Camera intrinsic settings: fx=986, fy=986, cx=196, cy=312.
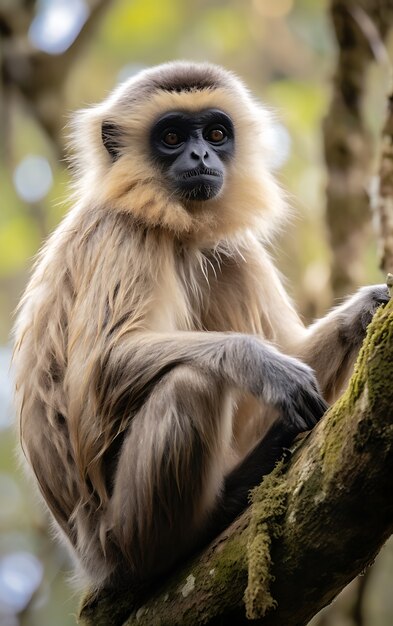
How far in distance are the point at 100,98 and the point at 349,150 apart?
5.72 metres

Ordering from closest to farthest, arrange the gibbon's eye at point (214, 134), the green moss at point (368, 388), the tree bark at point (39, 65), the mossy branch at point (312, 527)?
the green moss at point (368, 388)
the mossy branch at point (312, 527)
the gibbon's eye at point (214, 134)
the tree bark at point (39, 65)

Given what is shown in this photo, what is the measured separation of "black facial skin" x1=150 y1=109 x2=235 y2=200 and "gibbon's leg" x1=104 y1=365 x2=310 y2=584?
1.92 meters

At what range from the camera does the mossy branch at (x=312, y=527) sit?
4.64 meters

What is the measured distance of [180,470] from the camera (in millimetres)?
5918

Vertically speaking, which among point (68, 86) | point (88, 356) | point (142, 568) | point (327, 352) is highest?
point (68, 86)

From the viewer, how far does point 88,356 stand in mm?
6395

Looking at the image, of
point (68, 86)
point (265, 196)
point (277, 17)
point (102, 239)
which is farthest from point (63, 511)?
point (277, 17)

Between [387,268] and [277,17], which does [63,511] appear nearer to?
[387,268]

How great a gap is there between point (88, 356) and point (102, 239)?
0.90m

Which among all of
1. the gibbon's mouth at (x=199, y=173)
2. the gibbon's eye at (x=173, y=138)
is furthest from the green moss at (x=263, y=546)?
the gibbon's eye at (x=173, y=138)

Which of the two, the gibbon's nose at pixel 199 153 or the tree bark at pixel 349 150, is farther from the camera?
the tree bark at pixel 349 150

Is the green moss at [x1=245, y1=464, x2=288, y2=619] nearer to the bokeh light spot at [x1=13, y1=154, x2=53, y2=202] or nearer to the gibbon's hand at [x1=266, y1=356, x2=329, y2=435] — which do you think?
the gibbon's hand at [x1=266, y1=356, x2=329, y2=435]

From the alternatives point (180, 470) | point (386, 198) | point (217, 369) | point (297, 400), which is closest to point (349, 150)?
point (386, 198)

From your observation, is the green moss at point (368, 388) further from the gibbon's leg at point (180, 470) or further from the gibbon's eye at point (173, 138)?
the gibbon's eye at point (173, 138)
